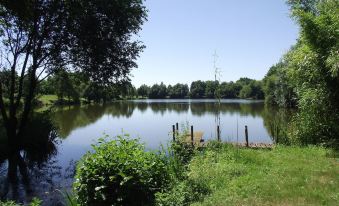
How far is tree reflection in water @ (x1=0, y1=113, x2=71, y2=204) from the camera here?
1269cm

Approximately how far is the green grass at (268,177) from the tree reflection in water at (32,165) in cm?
528

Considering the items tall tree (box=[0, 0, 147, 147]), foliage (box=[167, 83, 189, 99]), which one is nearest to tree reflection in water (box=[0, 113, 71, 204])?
tall tree (box=[0, 0, 147, 147])

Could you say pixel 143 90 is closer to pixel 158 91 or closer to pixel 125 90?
pixel 158 91

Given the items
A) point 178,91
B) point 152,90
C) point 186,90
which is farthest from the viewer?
point 152,90

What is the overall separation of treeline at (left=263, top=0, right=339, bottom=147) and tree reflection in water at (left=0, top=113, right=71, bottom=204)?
1022 centimetres

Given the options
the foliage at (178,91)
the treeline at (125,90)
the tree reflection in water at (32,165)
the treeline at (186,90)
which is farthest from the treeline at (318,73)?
the foliage at (178,91)

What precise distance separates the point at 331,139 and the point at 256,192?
8341 mm

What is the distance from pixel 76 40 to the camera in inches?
861

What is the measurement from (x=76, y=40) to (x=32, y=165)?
785 cm

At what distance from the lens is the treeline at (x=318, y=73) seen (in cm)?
1292

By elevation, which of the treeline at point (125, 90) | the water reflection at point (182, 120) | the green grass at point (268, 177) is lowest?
the water reflection at point (182, 120)

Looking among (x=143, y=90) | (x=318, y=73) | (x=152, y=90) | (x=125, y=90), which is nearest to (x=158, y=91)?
(x=152, y=90)

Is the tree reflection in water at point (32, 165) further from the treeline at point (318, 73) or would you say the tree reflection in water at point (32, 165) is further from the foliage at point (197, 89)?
the foliage at point (197, 89)

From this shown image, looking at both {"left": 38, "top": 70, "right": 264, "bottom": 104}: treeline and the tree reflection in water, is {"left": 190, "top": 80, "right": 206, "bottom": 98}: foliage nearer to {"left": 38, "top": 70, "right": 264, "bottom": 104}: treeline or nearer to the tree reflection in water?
{"left": 38, "top": 70, "right": 264, "bottom": 104}: treeline
